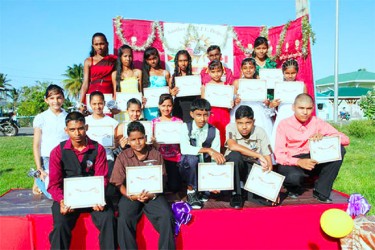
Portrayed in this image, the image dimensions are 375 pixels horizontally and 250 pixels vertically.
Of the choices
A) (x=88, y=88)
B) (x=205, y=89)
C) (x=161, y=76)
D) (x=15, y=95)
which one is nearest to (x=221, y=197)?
(x=205, y=89)

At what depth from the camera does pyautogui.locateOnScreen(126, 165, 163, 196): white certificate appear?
10.7 feet

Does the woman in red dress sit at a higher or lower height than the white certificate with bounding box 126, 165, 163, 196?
higher

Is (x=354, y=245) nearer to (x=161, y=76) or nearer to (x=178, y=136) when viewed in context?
(x=178, y=136)

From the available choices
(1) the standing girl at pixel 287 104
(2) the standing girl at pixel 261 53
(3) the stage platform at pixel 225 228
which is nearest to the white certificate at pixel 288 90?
(1) the standing girl at pixel 287 104

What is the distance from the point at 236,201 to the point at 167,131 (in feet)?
3.86

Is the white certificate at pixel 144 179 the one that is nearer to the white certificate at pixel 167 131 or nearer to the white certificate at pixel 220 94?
the white certificate at pixel 167 131

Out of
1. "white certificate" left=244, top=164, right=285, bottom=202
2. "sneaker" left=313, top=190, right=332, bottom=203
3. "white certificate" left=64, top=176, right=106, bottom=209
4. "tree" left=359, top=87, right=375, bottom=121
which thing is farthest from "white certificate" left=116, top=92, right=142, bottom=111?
"tree" left=359, top=87, right=375, bottom=121

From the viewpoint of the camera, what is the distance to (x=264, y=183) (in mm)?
3598

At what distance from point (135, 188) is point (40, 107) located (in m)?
39.0

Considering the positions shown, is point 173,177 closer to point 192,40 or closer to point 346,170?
point 192,40

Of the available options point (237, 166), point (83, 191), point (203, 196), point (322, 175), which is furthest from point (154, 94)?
point (322, 175)

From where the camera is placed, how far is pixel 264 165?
3.60 m

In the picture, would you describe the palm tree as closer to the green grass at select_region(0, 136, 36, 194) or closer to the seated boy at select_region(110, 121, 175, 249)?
the green grass at select_region(0, 136, 36, 194)

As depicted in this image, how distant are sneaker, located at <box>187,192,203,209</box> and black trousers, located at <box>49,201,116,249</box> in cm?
82
